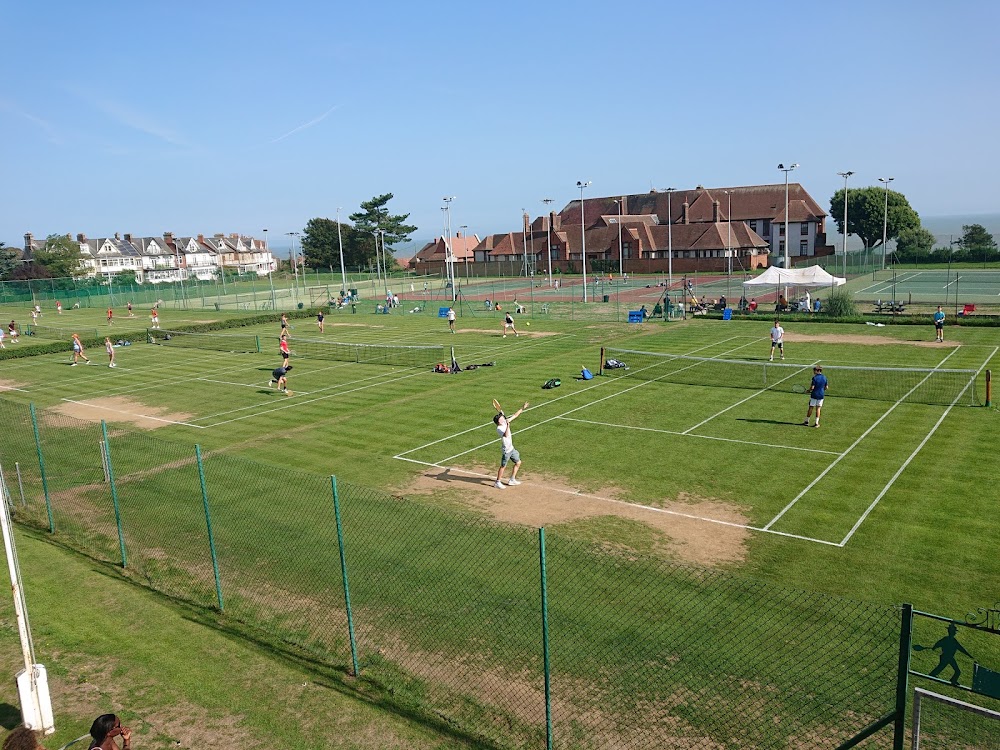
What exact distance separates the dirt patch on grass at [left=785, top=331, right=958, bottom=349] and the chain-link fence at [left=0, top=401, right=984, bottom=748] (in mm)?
28947

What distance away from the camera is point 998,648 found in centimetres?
1041

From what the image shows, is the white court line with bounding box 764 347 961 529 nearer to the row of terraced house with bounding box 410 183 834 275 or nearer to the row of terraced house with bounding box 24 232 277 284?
the row of terraced house with bounding box 410 183 834 275

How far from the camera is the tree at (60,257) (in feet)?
367

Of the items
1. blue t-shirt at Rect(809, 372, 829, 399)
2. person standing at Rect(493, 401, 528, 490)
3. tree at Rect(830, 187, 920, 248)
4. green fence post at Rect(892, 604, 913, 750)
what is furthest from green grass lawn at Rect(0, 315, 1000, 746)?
tree at Rect(830, 187, 920, 248)

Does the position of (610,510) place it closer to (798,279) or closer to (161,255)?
(798,279)

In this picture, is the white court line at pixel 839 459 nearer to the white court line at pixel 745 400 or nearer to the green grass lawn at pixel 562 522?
the green grass lawn at pixel 562 522

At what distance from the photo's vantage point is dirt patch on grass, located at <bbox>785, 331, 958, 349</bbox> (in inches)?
1476

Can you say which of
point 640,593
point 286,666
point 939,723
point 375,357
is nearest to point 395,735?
point 286,666

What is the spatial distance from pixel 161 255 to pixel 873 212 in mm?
130196

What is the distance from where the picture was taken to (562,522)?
16.1 m

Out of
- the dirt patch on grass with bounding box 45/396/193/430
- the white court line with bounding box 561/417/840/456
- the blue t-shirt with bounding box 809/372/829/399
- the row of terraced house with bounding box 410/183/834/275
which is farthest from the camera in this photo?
the row of terraced house with bounding box 410/183/834/275

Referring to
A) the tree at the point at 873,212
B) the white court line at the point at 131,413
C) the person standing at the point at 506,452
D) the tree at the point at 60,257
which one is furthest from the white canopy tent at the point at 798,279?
the tree at the point at 60,257

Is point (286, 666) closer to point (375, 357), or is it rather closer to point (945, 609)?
point (945, 609)

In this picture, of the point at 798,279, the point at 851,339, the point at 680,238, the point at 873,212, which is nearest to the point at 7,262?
the point at 680,238
